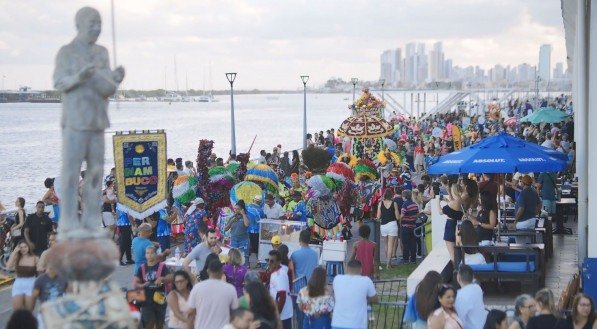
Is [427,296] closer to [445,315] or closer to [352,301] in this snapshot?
[445,315]

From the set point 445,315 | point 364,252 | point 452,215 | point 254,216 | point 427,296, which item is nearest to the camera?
point 445,315

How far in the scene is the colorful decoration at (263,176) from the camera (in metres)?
21.9

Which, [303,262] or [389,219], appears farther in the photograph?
[389,219]

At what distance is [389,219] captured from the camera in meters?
19.4

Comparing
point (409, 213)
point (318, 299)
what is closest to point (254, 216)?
point (409, 213)

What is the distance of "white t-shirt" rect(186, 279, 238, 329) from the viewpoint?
10.5 meters

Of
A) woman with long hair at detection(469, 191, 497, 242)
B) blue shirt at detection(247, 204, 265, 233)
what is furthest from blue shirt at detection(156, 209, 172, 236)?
woman with long hair at detection(469, 191, 497, 242)

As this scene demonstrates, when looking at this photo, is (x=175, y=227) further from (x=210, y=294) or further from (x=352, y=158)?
(x=210, y=294)

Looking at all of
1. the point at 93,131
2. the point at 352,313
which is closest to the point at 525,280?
the point at 352,313

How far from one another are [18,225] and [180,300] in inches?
360

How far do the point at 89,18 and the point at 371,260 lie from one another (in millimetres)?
8230

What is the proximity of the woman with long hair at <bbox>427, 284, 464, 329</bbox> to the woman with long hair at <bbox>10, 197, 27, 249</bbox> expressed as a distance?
11.0 metres

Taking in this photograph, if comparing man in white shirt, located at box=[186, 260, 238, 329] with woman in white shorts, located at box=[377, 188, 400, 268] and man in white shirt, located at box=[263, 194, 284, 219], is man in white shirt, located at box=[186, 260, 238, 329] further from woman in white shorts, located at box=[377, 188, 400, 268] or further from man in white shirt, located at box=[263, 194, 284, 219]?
man in white shirt, located at box=[263, 194, 284, 219]

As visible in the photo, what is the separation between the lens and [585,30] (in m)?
19.2
